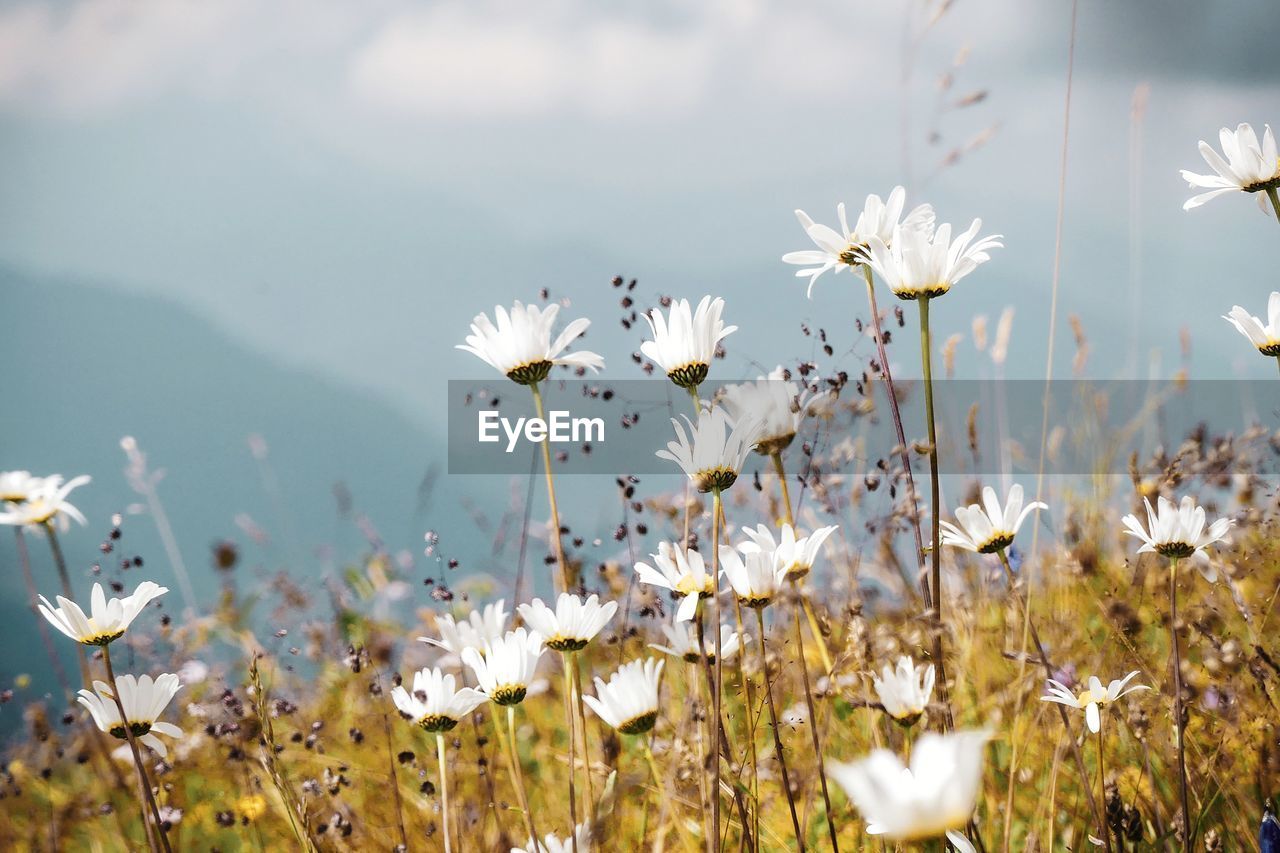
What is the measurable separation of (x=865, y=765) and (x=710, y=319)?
0.69 metres

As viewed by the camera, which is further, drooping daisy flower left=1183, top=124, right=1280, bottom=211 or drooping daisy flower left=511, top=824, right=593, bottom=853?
drooping daisy flower left=1183, top=124, right=1280, bottom=211

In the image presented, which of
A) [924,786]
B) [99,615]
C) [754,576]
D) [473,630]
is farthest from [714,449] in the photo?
[99,615]

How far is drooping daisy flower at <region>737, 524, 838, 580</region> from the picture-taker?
1.13 m

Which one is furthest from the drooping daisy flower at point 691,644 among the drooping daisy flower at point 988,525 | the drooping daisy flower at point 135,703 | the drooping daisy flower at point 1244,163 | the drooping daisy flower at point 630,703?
the drooping daisy flower at point 1244,163

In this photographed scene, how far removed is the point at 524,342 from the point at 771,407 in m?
0.31

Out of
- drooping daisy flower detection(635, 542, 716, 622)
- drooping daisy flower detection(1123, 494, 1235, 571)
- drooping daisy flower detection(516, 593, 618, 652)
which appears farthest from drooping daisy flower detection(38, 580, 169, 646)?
drooping daisy flower detection(1123, 494, 1235, 571)

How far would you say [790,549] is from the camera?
1.16 meters

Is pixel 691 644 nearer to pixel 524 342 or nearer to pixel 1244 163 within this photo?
pixel 524 342

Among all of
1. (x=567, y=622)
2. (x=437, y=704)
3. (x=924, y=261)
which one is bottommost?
(x=437, y=704)

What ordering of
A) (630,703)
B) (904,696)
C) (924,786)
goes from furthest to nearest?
(630,703)
(904,696)
(924,786)

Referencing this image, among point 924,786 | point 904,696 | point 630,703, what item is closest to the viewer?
point 924,786

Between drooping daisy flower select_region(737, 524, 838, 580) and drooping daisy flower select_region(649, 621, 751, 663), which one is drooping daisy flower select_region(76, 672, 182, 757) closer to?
drooping daisy flower select_region(649, 621, 751, 663)

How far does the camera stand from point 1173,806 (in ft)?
5.42

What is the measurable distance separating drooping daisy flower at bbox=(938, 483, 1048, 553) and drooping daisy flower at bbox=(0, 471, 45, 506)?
3.95 feet
